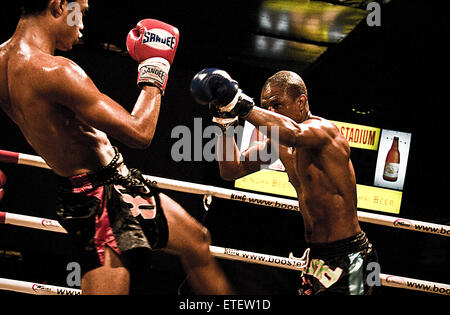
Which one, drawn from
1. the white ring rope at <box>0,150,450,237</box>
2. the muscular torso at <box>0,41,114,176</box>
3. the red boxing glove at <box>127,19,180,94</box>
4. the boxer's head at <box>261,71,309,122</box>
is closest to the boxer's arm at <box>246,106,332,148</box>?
the boxer's head at <box>261,71,309,122</box>

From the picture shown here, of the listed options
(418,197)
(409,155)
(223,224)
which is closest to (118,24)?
(223,224)

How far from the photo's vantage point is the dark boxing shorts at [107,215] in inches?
62.9

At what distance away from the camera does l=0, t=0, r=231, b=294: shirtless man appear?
1548 mm

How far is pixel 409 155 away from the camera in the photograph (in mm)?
7508

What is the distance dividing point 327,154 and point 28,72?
1.40 m

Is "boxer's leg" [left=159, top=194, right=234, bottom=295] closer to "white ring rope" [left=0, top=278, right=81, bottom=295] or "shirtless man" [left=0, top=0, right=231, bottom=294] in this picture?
"shirtless man" [left=0, top=0, right=231, bottom=294]

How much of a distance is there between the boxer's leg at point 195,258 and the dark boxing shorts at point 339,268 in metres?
0.61

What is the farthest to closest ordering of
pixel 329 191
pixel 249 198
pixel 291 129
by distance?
1. pixel 249 198
2. pixel 329 191
3. pixel 291 129

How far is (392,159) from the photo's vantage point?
7.04 meters

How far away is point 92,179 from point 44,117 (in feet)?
0.88

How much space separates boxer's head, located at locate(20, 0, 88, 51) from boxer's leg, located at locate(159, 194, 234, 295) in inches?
29.5

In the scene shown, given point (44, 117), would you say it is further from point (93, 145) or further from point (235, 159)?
point (235, 159)

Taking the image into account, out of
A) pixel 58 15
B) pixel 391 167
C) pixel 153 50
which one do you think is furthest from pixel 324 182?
pixel 391 167

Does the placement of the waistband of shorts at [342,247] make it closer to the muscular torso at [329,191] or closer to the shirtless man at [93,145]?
the muscular torso at [329,191]
